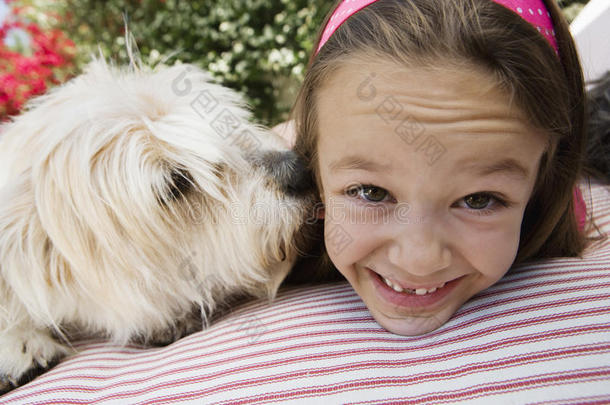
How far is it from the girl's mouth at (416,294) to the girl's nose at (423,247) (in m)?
0.13

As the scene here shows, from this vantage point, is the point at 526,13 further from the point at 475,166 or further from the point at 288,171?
the point at 288,171

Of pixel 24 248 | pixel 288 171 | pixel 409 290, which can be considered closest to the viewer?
pixel 409 290

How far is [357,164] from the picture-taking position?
3.45 feet

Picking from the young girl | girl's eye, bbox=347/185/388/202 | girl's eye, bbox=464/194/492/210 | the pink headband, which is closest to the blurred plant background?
the pink headband

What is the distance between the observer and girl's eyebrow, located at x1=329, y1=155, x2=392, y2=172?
101 centimetres

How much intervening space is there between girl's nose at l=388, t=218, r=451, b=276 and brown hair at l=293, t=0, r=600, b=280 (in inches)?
13.4

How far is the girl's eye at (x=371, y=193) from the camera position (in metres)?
1.10

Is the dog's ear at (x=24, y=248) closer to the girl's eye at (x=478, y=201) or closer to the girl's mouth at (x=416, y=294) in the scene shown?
the girl's mouth at (x=416, y=294)

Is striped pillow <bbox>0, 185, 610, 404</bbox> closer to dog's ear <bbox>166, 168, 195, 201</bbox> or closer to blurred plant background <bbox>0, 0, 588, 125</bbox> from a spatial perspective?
dog's ear <bbox>166, 168, 195, 201</bbox>

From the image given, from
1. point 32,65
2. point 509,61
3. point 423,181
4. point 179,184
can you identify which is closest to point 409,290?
point 423,181

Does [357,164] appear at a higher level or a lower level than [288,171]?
higher

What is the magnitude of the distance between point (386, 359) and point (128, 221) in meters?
0.83

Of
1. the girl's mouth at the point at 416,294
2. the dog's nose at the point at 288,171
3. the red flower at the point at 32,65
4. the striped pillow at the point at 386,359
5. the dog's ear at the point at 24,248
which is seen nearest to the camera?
the striped pillow at the point at 386,359

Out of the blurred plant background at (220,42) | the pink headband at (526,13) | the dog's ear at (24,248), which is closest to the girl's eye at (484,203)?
the pink headband at (526,13)
